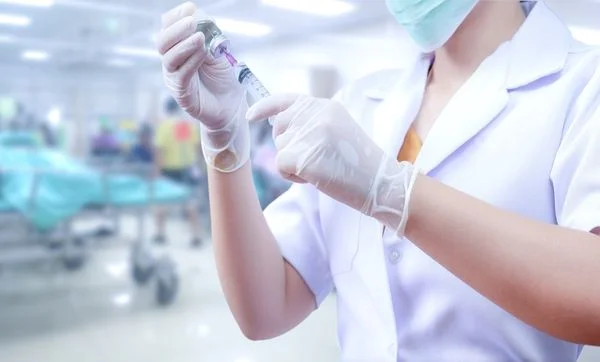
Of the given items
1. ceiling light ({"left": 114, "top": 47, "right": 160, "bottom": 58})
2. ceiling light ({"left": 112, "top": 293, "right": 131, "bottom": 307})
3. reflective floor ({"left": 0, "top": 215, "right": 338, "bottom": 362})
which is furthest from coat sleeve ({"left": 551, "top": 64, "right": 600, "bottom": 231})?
ceiling light ({"left": 112, "top": 293, "right": 131, "bottom": 307})

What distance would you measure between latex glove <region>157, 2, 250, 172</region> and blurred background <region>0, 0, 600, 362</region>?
1136mm

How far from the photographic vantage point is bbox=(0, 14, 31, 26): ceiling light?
6.10ft

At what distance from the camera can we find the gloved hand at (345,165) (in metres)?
0.46

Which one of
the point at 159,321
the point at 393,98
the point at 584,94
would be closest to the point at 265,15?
the point at 159,321

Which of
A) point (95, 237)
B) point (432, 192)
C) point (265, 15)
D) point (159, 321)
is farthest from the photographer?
point (95, 237)

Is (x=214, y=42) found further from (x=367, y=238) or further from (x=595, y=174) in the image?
(x=595, y=174)

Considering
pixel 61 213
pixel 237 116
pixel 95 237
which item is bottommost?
pixel 95 237

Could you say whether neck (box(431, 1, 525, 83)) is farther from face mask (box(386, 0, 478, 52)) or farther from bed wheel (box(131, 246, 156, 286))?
bed wheel (box(131, 246, 156, 286))

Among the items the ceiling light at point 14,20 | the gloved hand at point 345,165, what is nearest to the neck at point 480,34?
the gloved hand at point 345,165

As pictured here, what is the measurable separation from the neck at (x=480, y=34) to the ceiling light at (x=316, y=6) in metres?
1.90

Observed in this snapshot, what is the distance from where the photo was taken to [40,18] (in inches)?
82.7

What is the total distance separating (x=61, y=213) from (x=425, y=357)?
2102 mm

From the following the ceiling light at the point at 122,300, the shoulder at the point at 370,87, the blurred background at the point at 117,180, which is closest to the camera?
the shoulder at the point at 370,87

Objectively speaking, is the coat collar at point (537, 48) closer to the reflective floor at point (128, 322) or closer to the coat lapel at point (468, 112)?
the coat lapel at point (468, 112)
